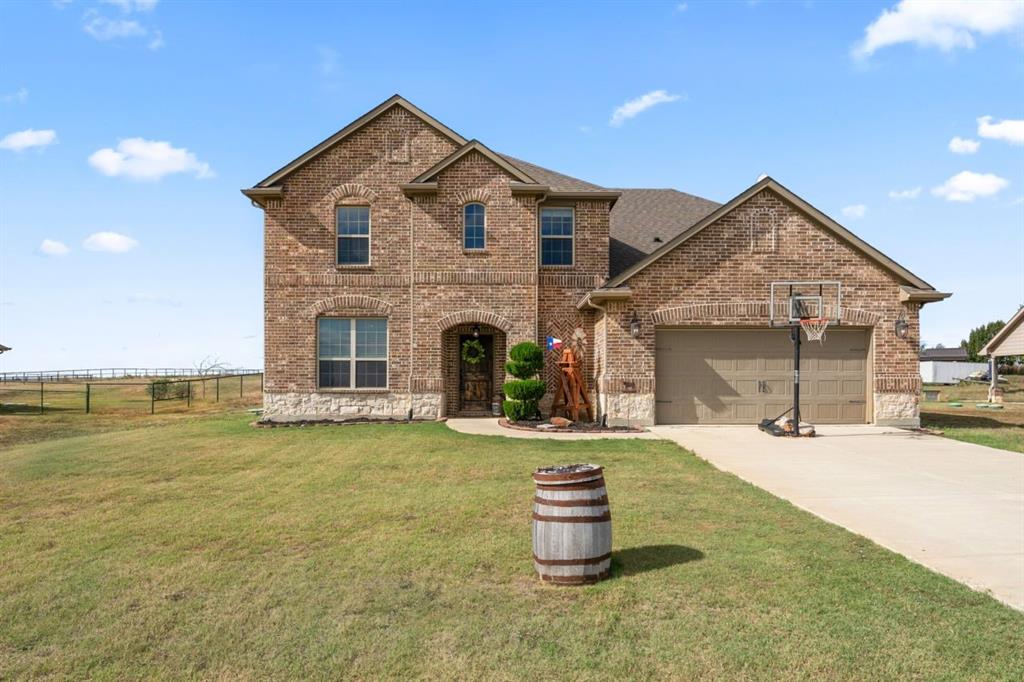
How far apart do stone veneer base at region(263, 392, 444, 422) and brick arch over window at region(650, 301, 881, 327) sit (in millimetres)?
6527

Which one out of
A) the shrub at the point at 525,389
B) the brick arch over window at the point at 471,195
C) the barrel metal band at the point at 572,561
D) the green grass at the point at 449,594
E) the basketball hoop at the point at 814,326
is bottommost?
the green grass at the point at 449,594

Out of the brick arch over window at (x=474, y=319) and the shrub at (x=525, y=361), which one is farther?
the brick arch over window at (x=474, y=319)


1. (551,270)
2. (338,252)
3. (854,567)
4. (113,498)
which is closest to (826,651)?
(854,567)

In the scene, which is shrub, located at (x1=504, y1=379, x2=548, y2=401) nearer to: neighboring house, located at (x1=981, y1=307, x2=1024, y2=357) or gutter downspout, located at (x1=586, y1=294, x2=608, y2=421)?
gutter downspout, located at (x1=586, y1=294, x2=608, y2=421)

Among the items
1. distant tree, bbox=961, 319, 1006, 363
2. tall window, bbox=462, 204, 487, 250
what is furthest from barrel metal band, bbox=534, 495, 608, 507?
distant tree, bbox=961, 319, 1006, 363

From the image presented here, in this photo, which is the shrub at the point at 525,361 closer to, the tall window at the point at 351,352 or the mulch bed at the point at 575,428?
the mulch bed at the point at 575,428

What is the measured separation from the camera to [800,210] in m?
16.6

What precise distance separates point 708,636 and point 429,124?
17.1 m

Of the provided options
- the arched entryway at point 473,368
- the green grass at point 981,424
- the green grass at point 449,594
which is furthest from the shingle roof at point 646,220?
the green grass at point 449,594

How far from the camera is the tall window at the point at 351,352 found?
18.8 meters

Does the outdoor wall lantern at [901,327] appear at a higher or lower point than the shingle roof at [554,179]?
lower

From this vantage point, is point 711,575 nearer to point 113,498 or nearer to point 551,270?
point 113,498

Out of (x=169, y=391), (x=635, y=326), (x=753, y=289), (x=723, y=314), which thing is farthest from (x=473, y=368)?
(x=169, y=391)

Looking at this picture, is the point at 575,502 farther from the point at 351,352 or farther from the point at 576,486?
the point at 351,352
